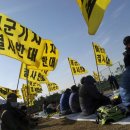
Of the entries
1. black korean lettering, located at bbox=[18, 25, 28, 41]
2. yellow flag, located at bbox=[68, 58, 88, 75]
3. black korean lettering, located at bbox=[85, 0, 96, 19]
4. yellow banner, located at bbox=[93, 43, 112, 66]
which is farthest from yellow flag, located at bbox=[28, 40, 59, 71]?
yellow flag, located at bbox=[68, 58, 88, 75]

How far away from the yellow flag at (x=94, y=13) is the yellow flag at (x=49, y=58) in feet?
30.3

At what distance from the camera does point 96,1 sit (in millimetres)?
6402

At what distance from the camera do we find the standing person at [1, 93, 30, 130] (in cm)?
779

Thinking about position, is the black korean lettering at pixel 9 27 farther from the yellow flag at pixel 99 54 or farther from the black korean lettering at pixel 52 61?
the yellow flag at pixel 99 54

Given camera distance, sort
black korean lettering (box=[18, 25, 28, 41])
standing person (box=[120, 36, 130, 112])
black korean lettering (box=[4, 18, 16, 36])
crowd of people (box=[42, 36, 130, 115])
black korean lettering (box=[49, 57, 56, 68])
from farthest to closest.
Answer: black korean lettering (box=[49, 57, 56, 68]) < black korean lettering (box=[4, 18, 16, 36]) < black korean lettering (box=[18, 25, 28, 41]) < crowd of people (box=[42, 36, 130, 115]) < standing person (box=[120, 36, 130, 112])

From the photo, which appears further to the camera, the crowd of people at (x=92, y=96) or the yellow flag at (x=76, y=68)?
the yellow flag at (x=76, y=68)

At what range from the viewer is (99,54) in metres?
23.7

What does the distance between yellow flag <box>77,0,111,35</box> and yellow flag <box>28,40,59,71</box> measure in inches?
363

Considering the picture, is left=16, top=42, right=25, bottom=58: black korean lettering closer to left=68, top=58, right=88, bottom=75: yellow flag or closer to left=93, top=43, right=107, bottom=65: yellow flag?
left=93, top=43, right=107, bottom=65: yellow flag

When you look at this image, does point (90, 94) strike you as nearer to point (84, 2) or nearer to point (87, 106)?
point (87, 106)

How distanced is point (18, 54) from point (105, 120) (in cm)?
332

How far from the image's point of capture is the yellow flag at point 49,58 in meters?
16.1

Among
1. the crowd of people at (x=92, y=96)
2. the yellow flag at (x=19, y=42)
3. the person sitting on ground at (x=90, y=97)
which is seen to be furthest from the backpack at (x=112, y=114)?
the yellow flag at (x=19, y=42)

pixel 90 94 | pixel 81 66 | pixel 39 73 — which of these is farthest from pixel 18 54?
pixel 81 66
